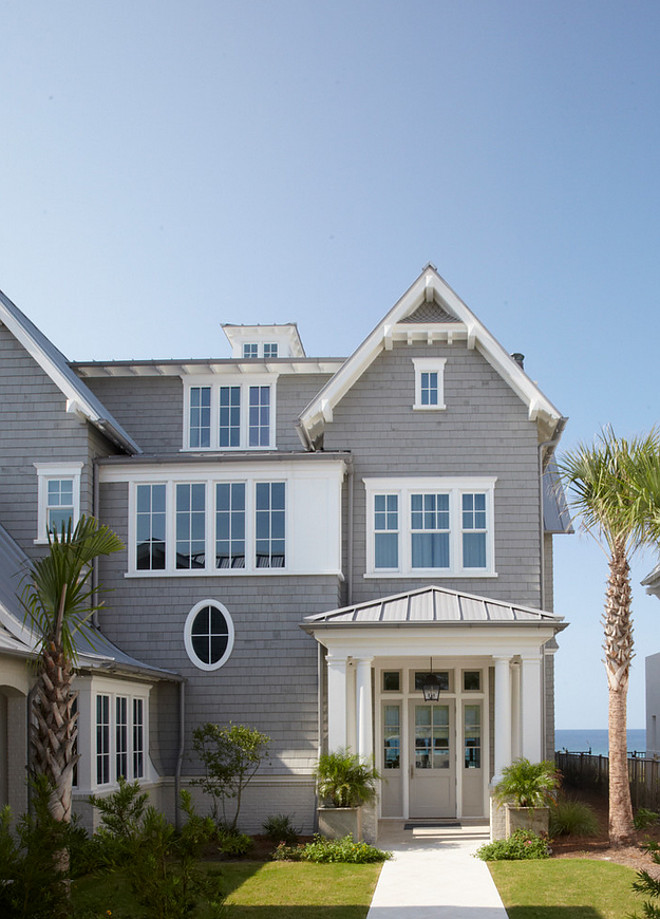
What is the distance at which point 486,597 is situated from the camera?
20.6 metres

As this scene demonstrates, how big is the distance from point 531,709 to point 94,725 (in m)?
A: 7.73

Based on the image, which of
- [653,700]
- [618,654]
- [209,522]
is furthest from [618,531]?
[653,700]

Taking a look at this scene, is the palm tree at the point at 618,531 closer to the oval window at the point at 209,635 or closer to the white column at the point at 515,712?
the white column at the point at 515,712

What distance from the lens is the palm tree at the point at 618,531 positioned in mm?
17625

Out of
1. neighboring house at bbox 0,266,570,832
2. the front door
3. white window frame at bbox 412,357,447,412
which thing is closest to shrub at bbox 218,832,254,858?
neighboring house at bbox 0,266,570,832

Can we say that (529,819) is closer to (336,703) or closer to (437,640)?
(437,640)

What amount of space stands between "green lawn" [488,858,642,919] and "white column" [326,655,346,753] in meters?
3.73

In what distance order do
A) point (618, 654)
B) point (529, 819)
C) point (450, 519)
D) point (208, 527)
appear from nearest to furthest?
point (529, 819), point (618, 654), point (208, 527), point (450, 519)

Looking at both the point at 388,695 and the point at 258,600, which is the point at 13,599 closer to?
the point at 258,600

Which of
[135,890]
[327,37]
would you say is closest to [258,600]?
[327,37]

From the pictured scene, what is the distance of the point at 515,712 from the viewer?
20328 mm

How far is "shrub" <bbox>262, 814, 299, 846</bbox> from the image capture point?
61.3 feet

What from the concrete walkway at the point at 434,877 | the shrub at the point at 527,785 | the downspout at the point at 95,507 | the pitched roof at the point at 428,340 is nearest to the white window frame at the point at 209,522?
the downspout at the point at 95,507

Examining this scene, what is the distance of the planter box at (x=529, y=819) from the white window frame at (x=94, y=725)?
266 inches
